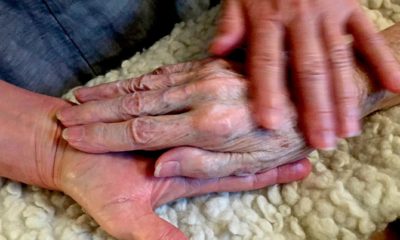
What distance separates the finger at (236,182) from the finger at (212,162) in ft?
0.03

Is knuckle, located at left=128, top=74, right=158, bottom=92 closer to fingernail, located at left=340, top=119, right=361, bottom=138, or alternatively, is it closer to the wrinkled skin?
the wrinkled skin

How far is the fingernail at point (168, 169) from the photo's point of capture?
0.82 meters

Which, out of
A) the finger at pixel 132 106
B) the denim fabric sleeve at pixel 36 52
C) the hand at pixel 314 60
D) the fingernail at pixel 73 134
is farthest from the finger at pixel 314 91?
the denim fabric sleeve at pixel 36 52

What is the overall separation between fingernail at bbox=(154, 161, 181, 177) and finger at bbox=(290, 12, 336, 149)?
145mm

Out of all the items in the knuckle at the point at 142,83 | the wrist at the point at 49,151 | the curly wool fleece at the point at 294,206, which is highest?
the knuckle at the point at 142,83

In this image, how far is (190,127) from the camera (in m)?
0.80

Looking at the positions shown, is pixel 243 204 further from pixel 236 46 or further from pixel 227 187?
pixel 236 46

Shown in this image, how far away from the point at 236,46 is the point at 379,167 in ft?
0.70

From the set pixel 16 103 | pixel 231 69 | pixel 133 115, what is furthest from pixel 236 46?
pixel 16 103

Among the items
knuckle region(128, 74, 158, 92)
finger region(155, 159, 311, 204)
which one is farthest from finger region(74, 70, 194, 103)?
finger region(155, 159, 311, 204)

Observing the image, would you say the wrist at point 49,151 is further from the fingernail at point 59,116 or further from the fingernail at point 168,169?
the fingernail at point 168,169

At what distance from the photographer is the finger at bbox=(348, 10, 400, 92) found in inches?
32.4

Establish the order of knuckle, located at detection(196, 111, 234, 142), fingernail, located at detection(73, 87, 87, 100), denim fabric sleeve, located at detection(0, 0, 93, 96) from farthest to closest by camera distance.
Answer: denim fabric sleeve, located at detection(0, 0, 93, 96)
fingernail, located at detection(73, 87, 87, 100)
knuckle, located at detection(196, 111, 234, 142)

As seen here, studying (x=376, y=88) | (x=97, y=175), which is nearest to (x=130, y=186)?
(x=97, y=175)
